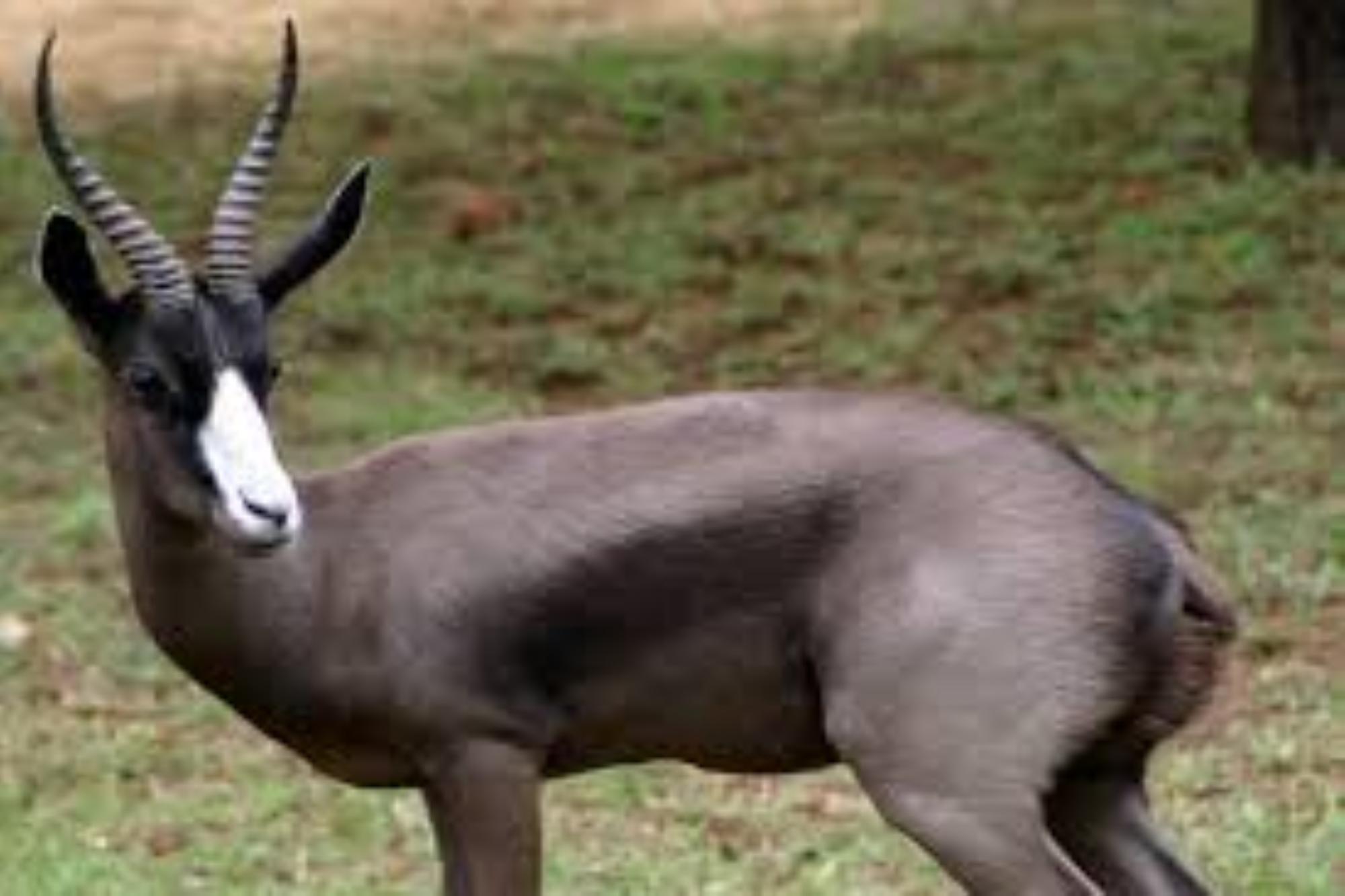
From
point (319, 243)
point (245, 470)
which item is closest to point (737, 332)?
point (319, 243)

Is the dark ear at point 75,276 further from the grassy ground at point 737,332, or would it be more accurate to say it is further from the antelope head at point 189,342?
the grassy ground at point 737,332

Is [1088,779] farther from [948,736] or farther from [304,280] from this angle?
[304,280]

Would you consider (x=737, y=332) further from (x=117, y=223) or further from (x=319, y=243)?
(x=117, y=223)

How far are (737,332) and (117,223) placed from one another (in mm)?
6479

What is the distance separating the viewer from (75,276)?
6.53 metres

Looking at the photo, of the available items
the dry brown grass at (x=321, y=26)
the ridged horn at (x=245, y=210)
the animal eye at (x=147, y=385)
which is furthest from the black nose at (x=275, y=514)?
the dry brown grass at (x=321, y=26)

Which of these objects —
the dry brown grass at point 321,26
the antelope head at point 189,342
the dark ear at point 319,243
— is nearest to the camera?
the antelope head at point 189,342

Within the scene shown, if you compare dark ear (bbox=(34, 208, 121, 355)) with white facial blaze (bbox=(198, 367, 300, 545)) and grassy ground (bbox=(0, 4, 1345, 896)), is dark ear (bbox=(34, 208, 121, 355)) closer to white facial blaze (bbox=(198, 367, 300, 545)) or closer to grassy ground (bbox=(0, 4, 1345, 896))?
white facial blaze (bbox=(198, 367, 300, 545))

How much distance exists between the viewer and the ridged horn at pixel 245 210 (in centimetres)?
655

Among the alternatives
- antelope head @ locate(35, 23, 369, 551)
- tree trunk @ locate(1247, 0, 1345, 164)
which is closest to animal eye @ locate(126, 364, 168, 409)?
antelope head @ locate(35, 23, 369, 551)

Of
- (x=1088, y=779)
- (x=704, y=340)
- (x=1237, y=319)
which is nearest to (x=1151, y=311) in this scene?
(x=1237, y=319)

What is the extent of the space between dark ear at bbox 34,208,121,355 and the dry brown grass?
422 inches

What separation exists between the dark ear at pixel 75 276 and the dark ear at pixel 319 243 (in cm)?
28

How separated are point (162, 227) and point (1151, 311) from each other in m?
3.77
